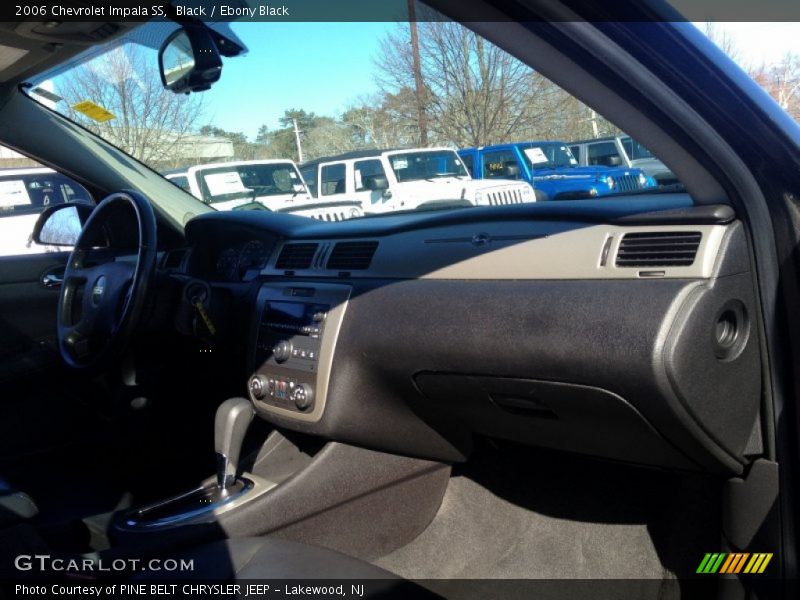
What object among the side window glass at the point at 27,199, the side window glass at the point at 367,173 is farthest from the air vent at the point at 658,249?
the side window glass at the point at 27,199

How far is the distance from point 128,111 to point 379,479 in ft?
5.58

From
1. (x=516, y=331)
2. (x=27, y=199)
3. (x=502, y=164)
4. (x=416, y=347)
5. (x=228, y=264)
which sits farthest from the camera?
(x=27, y=199)

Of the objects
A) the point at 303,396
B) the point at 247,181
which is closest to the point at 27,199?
the point at 247,181

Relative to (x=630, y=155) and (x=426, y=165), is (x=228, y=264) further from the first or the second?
(x=630, y=155)

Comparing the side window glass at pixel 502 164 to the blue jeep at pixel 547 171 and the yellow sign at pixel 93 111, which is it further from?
the yellow sign at pixel 93 111

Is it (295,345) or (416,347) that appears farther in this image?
(295,345)

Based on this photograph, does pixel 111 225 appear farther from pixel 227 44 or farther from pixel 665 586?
pixel 665 586

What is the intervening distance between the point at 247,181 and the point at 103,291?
0.88 meters

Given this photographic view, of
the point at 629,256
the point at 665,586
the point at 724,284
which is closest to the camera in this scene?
the point at 724,284

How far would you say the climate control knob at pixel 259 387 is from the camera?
254 centimetres

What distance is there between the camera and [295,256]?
268 cm

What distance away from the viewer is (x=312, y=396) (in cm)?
238

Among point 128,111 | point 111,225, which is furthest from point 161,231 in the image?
point 128,111

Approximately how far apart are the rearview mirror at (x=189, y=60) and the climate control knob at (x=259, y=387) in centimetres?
104
